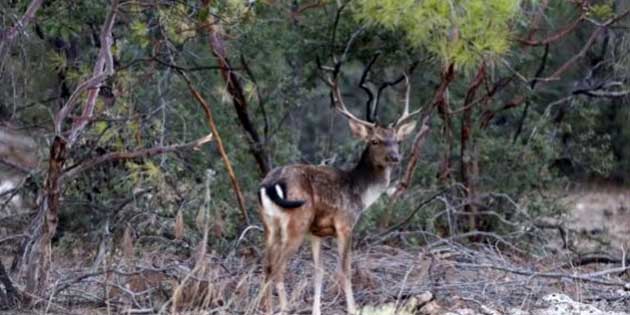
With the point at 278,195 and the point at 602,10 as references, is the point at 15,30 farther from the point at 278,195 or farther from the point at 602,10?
the point at 602,10

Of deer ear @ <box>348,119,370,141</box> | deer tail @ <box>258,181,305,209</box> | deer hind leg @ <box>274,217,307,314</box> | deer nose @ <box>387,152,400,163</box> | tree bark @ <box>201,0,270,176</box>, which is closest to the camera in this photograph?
deer tail @ <box>258,181,305,209</box>

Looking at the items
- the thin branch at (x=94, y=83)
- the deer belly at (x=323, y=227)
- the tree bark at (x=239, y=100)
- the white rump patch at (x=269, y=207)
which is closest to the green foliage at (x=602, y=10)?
the tree bark at (x=239, y=100)

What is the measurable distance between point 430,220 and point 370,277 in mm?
2479

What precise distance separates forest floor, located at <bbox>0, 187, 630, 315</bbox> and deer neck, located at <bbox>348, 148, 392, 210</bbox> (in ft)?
1.95

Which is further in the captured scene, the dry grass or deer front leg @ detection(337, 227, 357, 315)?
deer front leg @ detection(337, 227, 357, 315)

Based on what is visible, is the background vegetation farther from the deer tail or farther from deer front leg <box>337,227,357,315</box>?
deer front leg <box>337,227,357,315</box>

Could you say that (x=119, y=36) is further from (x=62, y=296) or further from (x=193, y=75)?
(x=62, y=296)

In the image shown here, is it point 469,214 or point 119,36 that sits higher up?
point 119,36

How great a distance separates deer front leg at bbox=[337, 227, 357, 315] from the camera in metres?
9.95

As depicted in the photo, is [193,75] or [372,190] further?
[193,75]

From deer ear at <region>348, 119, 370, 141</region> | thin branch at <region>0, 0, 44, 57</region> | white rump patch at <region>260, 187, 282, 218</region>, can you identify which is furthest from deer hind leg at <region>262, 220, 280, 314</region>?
thin branch at <region>0, 0, 44, 57</region>

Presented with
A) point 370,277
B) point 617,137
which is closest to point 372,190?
point 370,277

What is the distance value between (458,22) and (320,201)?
191 centimetres

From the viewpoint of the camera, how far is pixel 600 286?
432 inches
